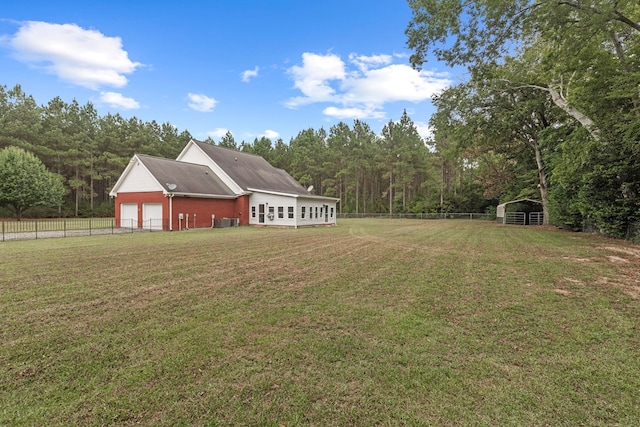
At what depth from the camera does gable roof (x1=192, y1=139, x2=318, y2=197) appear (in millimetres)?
25455

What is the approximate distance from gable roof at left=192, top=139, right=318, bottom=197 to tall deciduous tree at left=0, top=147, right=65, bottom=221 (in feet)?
56.7

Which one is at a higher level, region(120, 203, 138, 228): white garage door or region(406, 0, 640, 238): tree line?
region(406, 0, 640, 238): tree line

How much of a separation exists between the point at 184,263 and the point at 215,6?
1329 centimetres

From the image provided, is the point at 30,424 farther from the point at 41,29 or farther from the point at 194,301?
the point at 41,29

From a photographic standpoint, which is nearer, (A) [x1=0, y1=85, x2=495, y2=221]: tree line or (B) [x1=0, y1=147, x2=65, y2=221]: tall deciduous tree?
(B) [x1=0, y1=147, x2=65, y2=221]: tall deciduous tree

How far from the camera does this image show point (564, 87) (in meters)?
16.4

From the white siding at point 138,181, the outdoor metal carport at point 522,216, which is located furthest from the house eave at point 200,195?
the outdoor metal carport at point 522,216

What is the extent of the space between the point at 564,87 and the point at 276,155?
43.6m

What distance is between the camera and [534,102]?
2041cm

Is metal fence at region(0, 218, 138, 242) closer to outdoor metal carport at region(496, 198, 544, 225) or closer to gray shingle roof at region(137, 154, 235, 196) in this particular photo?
gray shingle roof at region(137, 154, 235, 196)

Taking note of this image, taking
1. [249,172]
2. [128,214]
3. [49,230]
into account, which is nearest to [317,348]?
[49,230]

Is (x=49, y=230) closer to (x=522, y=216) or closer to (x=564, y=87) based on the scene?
(x=564, y=87)

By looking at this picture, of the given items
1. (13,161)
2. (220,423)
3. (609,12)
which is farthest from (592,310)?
(13,161)

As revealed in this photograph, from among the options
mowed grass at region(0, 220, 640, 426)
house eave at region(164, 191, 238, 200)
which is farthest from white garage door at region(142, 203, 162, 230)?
mowed grass at region(0, 220, 640, 426)
